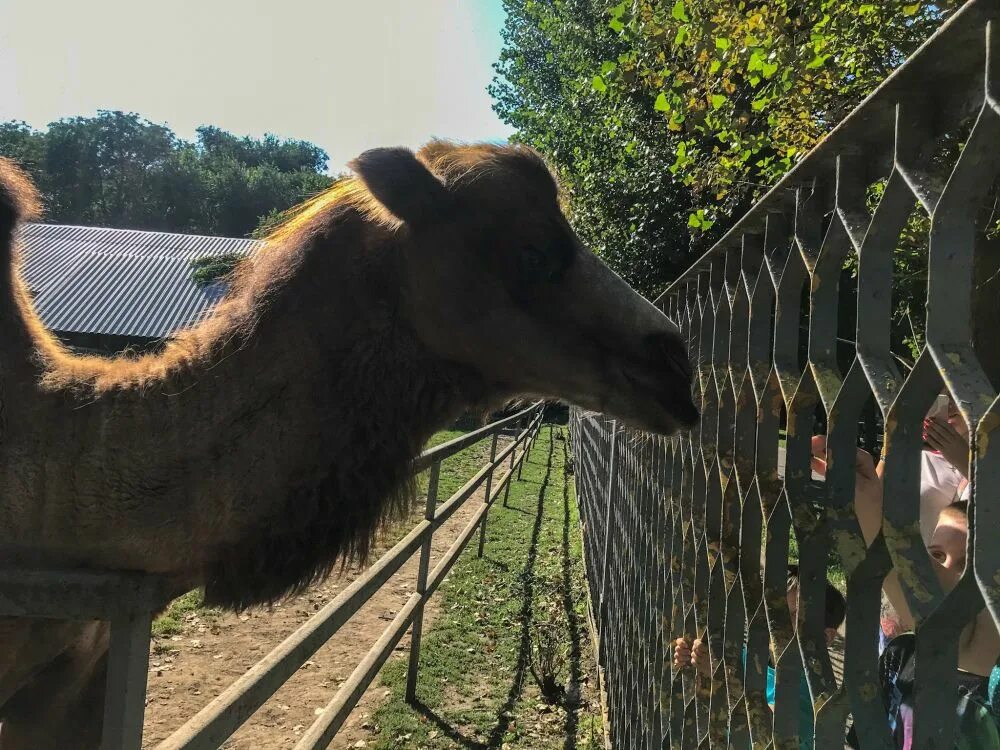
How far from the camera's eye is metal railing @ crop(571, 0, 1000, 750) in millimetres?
732

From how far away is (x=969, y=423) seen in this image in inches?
26.5

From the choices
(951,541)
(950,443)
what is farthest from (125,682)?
(950,443)

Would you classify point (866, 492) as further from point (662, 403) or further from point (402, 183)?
point (402, 183)

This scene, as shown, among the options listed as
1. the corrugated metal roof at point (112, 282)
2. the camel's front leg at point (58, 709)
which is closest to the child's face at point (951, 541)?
the camel's front leg at point (58, 709)

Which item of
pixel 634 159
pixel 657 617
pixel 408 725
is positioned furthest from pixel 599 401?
pixel 634 159

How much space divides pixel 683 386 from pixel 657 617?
2.79 ft

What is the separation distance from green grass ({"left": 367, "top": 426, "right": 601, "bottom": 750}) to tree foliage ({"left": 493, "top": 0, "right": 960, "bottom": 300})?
3775 millimetres

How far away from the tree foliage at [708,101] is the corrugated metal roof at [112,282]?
9.26m

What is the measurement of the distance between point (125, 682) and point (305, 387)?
1.20 meters

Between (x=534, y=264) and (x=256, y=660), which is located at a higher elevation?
(x=534, y=264)

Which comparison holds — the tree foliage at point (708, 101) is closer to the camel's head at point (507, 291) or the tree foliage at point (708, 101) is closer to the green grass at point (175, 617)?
the camel's head at point (507, 291)

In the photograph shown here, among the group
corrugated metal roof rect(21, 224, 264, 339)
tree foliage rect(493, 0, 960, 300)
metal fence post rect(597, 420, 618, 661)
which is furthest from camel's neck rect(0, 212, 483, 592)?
corrugated metal roof rect(21, 224, 264, 339)

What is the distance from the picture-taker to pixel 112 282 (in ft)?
59.4

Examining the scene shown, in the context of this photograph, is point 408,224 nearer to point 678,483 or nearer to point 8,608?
point 678,483
